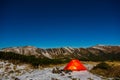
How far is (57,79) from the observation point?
3109 centimetres

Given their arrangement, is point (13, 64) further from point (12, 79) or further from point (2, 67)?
point (12, 79)

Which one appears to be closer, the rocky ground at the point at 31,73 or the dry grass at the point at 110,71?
the rocky ground at the point at 31,73

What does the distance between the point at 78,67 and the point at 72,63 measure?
4.72 feet

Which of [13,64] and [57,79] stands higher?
[13,64]

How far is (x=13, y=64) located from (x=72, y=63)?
615 inches

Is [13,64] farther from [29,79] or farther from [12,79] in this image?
[29,79]

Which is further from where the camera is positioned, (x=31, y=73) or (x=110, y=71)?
(x=31, y=73)

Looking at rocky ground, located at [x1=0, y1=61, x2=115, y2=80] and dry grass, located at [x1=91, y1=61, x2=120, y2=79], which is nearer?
rocky ground, located at [x1=0, y1=61, x2=115, y2=80]

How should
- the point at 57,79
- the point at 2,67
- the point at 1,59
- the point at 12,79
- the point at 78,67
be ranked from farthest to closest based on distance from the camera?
the point at 1,59, the point at 2,67, the point at 78,67, the point at 12,79, the point at 57,79

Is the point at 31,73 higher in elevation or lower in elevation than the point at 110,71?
higher

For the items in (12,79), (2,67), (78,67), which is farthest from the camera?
(2,67)

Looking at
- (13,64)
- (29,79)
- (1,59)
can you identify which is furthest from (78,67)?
(1,59)

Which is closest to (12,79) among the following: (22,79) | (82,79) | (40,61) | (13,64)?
(22,79)

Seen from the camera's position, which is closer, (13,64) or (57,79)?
(57,79)
